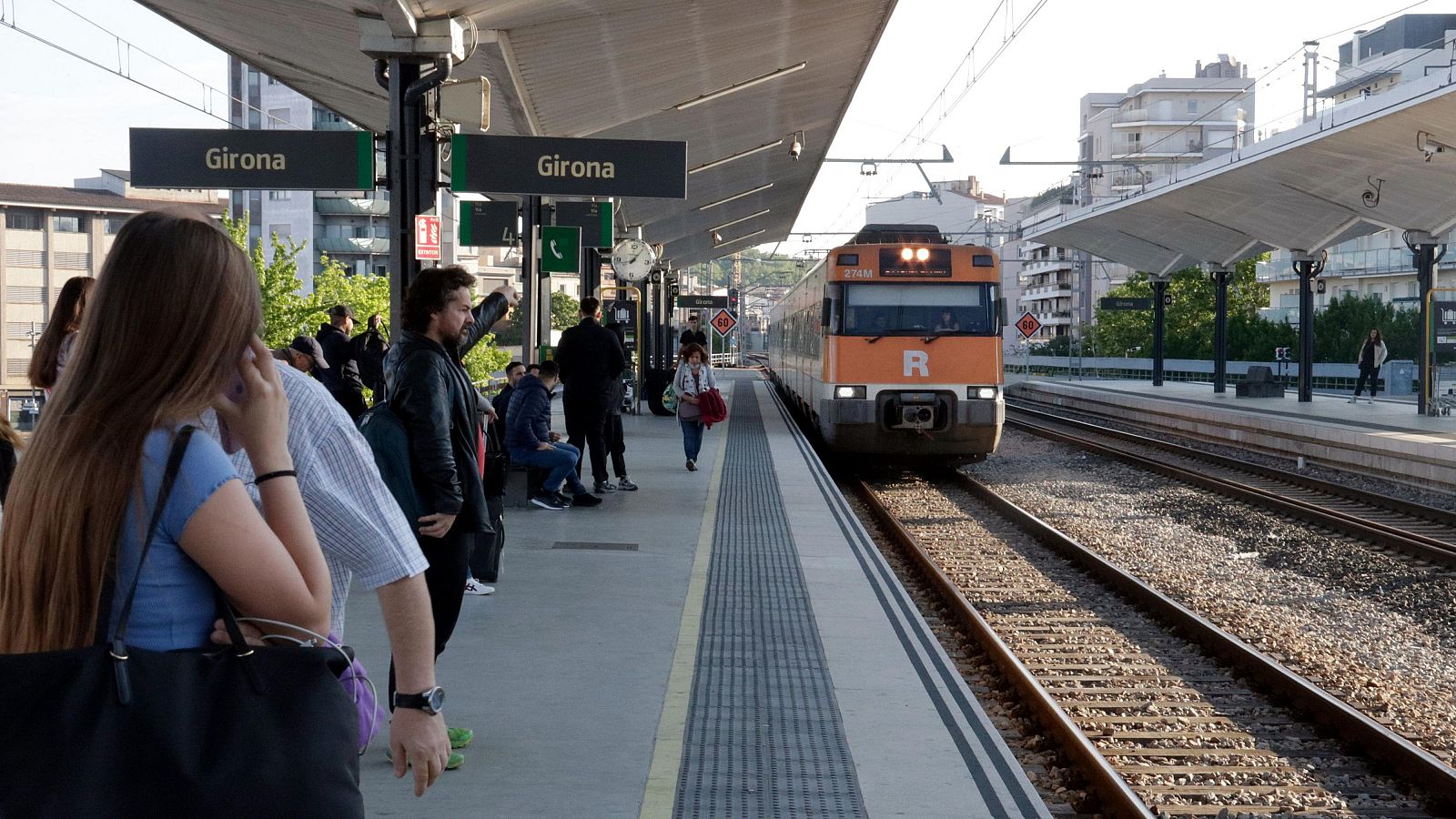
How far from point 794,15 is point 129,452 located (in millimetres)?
13034

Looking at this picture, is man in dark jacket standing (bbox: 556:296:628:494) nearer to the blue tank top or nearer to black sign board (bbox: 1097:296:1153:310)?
the blue tank top

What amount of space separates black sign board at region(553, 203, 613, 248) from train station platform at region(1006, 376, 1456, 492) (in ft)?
36.3

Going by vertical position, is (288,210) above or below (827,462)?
above

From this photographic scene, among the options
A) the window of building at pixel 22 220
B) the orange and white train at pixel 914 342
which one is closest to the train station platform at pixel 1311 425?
the orange and white train at pixel 914 342

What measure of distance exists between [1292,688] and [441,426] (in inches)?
191

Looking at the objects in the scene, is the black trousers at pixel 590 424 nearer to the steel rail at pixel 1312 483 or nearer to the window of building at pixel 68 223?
the steel rail at pixel 1312 483

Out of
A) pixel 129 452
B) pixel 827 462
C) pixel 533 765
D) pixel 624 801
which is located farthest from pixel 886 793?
pixel 827 462

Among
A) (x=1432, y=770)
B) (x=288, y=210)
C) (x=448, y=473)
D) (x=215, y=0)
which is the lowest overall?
(x=1432, y=770)

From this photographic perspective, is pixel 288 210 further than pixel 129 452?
Yes

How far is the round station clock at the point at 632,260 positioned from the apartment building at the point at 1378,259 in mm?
47722

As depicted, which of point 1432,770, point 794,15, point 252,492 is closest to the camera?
point 252,492

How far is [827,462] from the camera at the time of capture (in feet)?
73.1

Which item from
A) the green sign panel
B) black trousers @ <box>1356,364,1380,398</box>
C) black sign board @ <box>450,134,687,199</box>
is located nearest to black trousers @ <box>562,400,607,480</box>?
the green sign panel

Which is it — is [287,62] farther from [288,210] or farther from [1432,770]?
[288,210]
